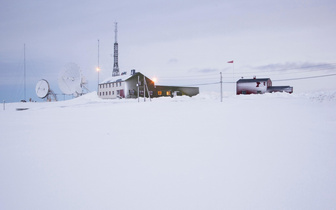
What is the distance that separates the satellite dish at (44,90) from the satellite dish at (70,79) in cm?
493

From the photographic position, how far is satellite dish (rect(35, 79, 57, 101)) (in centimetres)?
4024

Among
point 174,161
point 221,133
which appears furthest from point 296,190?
point 221,133

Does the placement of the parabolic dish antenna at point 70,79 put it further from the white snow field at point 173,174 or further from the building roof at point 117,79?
the white snow field at point 173,174

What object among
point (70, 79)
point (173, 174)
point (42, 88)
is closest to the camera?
point (173, 174)

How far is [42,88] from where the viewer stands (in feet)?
135

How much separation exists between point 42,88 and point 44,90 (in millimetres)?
→ 939

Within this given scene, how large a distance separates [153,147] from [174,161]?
1.26m

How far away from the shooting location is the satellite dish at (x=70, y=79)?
3709 cm

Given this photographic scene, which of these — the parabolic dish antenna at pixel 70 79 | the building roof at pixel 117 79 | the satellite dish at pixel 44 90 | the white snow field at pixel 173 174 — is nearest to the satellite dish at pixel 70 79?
the parabolic dish antenna at pixel 70 79

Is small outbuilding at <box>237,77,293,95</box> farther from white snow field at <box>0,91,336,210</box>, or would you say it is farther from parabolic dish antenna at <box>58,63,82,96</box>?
white snow field at <box>0,91,336,210</box>

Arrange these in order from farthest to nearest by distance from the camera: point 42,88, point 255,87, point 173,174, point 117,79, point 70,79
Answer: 1. point 117,79
2. point 42,88
3. point 255,87
4. point 70,79
5. point 173,174

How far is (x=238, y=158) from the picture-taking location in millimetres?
4551

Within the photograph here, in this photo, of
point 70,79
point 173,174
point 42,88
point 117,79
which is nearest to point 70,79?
point 70,79

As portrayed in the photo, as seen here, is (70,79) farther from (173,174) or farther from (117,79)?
(173,174)
